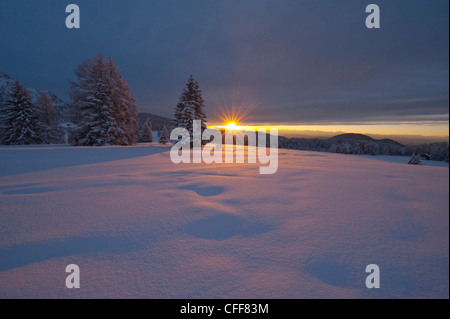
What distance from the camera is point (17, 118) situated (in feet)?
57.3

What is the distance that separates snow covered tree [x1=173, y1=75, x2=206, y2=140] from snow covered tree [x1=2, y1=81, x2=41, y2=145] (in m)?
15.4

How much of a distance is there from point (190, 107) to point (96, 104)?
7.45m

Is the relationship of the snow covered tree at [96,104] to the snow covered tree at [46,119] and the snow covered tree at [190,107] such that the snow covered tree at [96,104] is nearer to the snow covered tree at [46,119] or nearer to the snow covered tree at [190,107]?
the snow covered tree at [190,107]

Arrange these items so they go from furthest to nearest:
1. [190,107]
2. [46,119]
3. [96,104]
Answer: [46,119] < [190,107] < [96,104]

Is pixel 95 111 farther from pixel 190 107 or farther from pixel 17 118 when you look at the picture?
pixel 17 118

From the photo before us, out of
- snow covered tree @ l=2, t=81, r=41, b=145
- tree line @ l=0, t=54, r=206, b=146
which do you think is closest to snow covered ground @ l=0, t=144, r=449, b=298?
tree line @ l=0, t=54, r=206, b=146

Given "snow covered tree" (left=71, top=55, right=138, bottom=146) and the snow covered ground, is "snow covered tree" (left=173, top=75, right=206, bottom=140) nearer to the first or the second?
"snow covered tree" (left=71, top=55, right=138, bottom=146)

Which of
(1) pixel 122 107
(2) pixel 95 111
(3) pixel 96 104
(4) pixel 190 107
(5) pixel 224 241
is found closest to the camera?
(5) pixel 224 241

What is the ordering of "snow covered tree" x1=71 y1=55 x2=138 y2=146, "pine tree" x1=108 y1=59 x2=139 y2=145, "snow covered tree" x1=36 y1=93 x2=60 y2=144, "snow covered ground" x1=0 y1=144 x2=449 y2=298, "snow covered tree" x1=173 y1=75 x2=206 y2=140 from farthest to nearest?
"snow covered tree" x1=36 y1=93 x2=60 y2=144 < "snow covered tree" x1=173 y1=75 x2=206 y2=140 < "pine tree" x1=108 y1=59 x2=139 y2=145 < "snow covered tree" x1=71 y1=55 x2=138 y2=146 < "snow covered ground" x1=0 y1=144 x2=449 y2=298

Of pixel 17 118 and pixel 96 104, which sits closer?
pixel 96 104

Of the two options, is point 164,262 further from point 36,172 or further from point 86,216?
point 36,172

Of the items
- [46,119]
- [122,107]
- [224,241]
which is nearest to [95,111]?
[122,107]

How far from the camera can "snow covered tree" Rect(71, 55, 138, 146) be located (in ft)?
44.5

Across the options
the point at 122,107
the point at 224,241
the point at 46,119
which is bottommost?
the point at 224,241
